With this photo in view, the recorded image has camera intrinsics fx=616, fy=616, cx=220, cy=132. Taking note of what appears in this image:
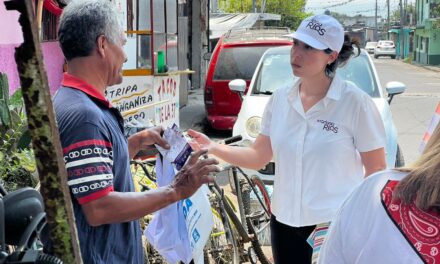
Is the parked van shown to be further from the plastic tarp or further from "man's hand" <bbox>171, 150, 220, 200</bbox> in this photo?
the plastic tarp

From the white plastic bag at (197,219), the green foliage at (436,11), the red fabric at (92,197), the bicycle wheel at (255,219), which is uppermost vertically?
the green foliage at (436,11)

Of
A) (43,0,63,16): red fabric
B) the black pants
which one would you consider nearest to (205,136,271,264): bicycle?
the black pants

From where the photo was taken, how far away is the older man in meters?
1.99

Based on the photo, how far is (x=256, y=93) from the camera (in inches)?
317

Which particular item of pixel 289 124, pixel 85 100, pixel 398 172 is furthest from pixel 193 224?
pixel 398 172

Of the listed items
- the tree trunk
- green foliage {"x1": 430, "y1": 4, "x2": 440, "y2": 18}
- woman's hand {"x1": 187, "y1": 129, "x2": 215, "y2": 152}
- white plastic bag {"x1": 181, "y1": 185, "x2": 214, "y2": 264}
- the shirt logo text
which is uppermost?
green foliage {"x1": 430, "y1": 4, "x2": 440, "y2": 18}

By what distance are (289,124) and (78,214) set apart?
141cm

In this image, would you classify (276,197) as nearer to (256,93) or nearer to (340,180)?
(340,180)

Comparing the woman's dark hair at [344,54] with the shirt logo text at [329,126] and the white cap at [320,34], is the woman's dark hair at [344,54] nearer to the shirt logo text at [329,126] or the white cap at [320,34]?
the white cap at [320,34]

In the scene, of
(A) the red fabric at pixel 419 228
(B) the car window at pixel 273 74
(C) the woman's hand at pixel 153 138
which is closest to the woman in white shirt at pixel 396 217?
(A) the red fabric at pixel 419 228

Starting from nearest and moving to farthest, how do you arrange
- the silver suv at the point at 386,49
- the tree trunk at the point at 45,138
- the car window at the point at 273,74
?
the tree trunk at the point at 45,138
the car window at the point at 273,74
the silver suv at the point at 386,49

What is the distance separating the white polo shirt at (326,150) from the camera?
3.02 m

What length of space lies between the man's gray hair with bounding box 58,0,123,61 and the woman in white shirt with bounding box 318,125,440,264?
105 cm

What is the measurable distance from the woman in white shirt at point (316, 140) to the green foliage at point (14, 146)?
168 centimetres
